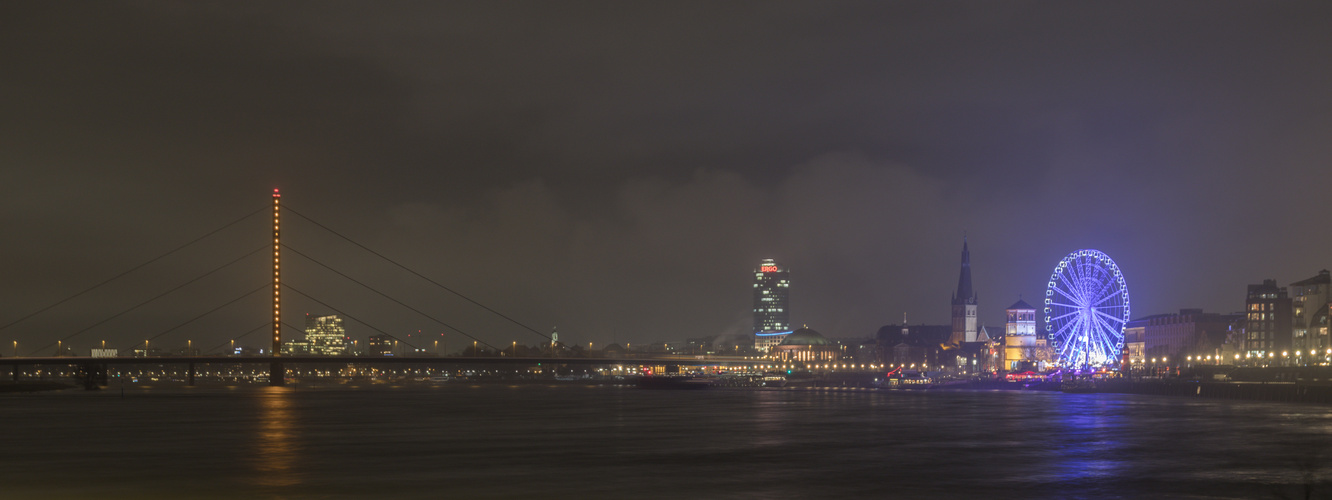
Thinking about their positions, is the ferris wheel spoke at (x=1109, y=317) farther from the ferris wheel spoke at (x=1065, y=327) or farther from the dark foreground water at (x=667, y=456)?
the dark foreground water at (x=667, y=456)

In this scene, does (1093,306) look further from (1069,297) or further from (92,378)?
(92,378)

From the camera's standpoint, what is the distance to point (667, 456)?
47.4m

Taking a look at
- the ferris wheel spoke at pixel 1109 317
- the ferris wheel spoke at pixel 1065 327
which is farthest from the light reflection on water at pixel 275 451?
the ferris wheel spoke at pixel 1065 327

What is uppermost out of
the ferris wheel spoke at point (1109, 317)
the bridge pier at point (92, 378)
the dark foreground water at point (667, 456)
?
the ferris wheel spoke at point (1109, 317)

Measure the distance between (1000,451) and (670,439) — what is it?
53.5 feet

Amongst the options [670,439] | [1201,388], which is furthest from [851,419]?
[1201,388]

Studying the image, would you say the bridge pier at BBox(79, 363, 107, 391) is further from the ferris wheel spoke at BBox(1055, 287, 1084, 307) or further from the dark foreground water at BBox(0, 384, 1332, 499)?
the ferris wheel spoke at BBox(1055, 287, 1084, 307)

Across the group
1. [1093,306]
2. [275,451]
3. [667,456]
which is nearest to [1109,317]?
[1093,306]

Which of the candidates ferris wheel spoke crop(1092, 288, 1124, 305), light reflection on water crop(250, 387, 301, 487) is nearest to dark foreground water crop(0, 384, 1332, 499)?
light reflection on water crop(250, 387, 301, 487)

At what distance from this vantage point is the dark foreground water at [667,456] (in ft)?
118

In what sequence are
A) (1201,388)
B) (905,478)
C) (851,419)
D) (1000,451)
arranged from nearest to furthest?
(905,478) → (1000,451) → (851,419) → (1201,388)

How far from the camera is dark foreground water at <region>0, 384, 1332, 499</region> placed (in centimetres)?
3594

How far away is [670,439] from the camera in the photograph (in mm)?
57531

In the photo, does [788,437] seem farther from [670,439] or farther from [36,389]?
[36,389]
